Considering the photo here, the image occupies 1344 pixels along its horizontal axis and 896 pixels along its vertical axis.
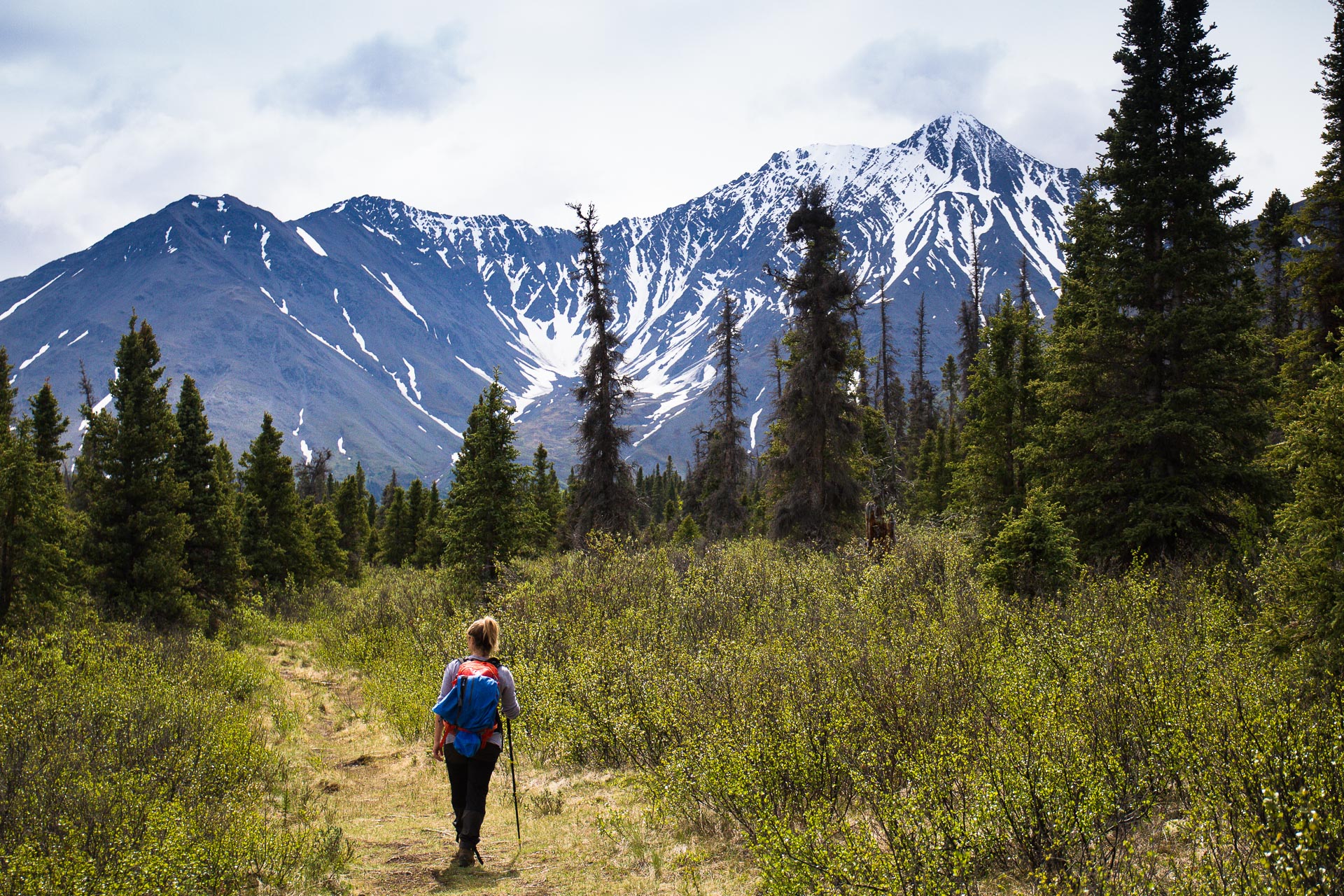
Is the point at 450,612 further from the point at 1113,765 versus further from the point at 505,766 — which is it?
the point at 1113,765

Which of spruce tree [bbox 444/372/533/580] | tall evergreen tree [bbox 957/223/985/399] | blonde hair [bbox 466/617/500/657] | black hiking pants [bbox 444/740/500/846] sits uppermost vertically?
tall evergreen tree [bbox 957/223/985/399]

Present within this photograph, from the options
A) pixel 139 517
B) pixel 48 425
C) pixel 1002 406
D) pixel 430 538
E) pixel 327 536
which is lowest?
pixel 430 538

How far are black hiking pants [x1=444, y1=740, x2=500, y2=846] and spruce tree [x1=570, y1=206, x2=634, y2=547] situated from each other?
1932cm

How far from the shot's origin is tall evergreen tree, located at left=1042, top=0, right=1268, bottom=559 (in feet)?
40.8

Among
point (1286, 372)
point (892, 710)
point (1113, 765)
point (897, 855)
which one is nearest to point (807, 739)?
point (892, 710)

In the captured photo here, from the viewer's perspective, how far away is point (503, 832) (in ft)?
22.5

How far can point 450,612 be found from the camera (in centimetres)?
1862

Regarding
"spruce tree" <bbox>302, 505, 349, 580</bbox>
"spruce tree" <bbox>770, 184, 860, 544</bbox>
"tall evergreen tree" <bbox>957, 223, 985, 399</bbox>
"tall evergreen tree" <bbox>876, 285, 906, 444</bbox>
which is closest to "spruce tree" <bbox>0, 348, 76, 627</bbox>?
"spruce tree" <bbox>770, 184, 860, 544</bbox>

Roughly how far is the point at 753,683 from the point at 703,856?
1672 millimetres

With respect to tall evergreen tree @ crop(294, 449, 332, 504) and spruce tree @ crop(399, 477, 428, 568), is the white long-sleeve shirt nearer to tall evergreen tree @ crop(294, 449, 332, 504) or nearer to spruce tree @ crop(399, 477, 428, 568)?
spruce tree @ crop(399, 477, 428, 568)

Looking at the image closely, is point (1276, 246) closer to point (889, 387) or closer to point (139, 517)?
point (889, 387)

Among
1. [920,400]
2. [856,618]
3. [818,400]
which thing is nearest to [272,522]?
[818,400]

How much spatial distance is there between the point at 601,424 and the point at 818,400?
26.8 ft

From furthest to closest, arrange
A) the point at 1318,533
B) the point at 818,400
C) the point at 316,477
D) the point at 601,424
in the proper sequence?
the point at 316,477, the point at 601,424, the point at 818,400, the point at 1318,533
